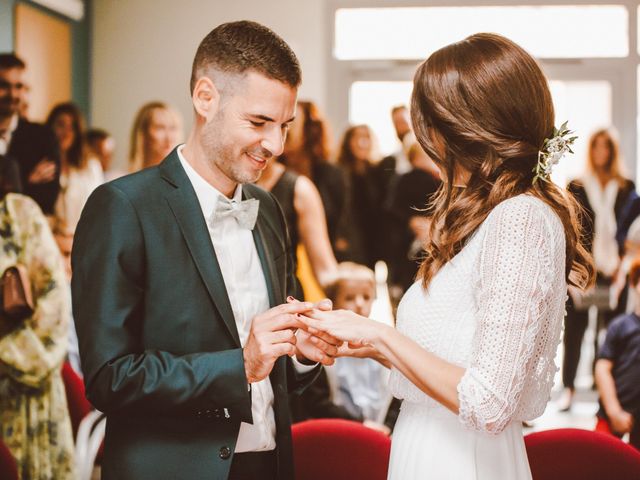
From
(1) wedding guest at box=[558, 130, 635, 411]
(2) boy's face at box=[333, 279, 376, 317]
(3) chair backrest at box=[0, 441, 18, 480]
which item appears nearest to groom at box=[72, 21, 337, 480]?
(3) chair backrest at box=[0, 441, 18, 480]

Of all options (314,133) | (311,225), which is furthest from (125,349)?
(314,133)

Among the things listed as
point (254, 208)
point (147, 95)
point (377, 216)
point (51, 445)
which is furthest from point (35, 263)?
point (147, 95)

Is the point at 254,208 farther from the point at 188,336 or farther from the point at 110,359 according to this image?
the point at 110,359

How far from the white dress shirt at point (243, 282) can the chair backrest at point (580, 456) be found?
0.85m

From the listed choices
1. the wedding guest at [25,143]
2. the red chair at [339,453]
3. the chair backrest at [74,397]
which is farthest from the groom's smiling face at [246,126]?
the wedding guest at [25,143]

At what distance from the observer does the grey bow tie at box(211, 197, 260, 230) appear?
6.12ft

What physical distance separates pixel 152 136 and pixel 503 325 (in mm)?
3678

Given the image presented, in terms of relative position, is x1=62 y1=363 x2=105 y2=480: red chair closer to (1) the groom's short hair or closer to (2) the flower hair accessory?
(1) the groom's short hair

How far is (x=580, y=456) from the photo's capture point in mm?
2316

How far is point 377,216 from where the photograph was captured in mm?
6285

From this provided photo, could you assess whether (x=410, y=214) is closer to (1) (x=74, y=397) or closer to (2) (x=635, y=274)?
(2) (x=635, y=274)

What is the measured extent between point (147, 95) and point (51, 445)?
5.49 metres

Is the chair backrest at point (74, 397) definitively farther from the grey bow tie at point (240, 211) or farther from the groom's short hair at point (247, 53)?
the groom's short hair at point (247, 53)

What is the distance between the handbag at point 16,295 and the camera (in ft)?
10.3
